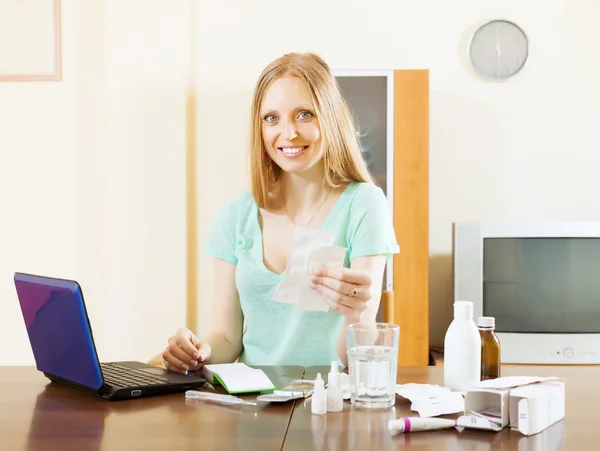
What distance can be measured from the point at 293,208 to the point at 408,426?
3.04 feet

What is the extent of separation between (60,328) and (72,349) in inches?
1.7

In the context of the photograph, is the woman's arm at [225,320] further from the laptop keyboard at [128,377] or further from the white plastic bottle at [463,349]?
the white plastic bottle at [463,349]

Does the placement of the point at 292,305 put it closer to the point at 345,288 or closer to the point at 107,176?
the point at 345,288

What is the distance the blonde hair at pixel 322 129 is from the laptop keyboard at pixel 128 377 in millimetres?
608

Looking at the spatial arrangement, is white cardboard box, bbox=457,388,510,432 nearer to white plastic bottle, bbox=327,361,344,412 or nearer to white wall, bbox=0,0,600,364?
white plastic bottle, bbox=327,361,344,412

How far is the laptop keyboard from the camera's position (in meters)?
1.30

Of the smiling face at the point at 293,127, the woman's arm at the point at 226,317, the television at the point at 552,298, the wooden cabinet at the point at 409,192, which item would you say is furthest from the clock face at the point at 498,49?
the woman's arm at the point at 226,317

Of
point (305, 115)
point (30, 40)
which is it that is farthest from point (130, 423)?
point (30, 40)

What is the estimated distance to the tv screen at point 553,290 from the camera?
3105mm

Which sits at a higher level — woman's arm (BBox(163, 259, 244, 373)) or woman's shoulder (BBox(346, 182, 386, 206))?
woman's shoulder (BBox(346, 182, 386, 206))

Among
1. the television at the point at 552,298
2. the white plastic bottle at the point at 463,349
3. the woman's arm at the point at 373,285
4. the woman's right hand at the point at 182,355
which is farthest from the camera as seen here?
the television at the point at 552,298

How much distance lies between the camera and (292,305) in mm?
1762

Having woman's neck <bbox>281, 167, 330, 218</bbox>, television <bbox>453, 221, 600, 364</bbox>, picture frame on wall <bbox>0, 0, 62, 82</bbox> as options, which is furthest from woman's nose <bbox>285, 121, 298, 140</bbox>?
picture frame on wall <bbox>0, 0, 62, 82</bbox>

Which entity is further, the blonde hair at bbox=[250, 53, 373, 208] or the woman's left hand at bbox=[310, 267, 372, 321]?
the blonde hair at bbox=[250, 53, 373, 208]
